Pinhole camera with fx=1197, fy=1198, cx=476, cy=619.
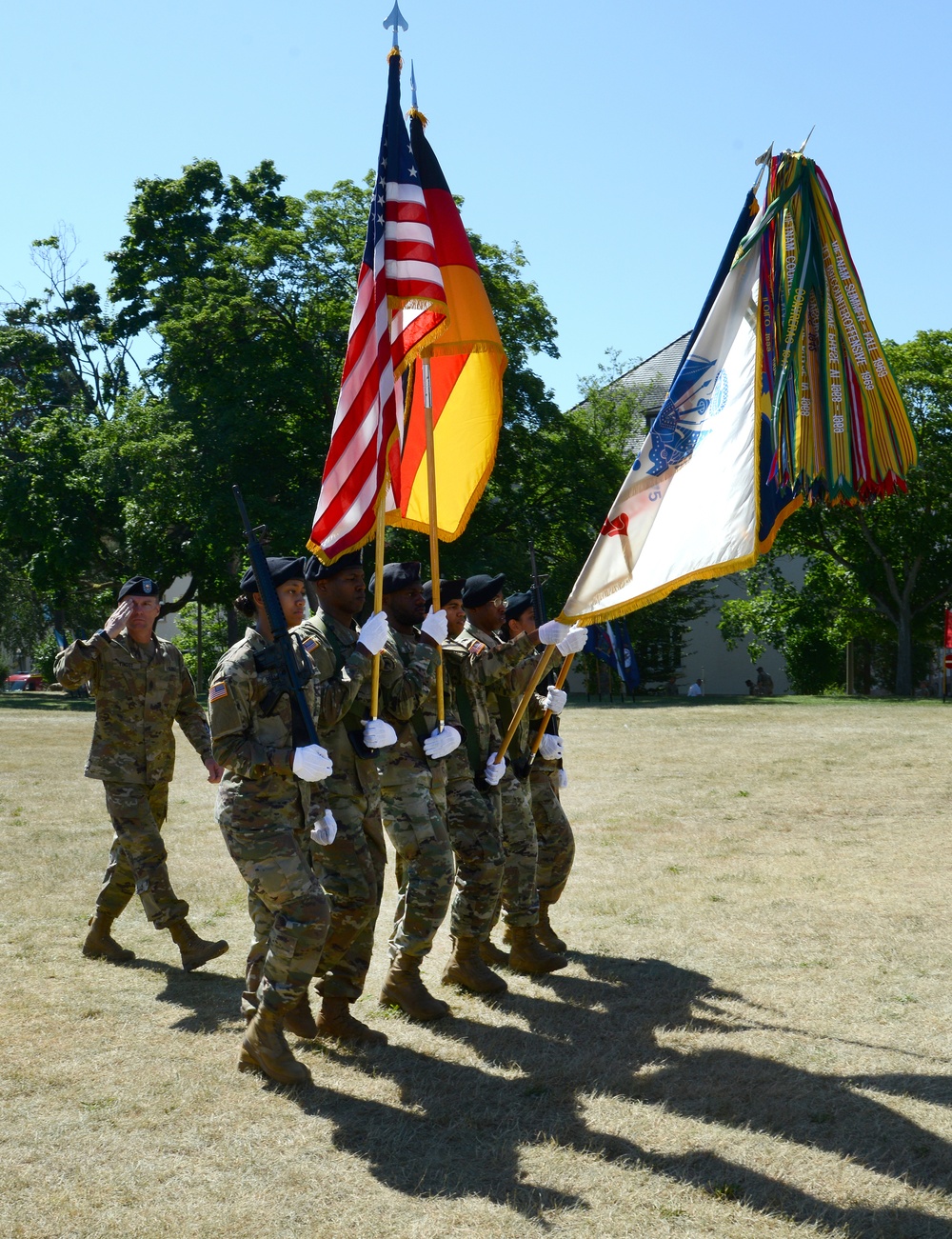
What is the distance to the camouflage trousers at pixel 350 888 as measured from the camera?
597 cm

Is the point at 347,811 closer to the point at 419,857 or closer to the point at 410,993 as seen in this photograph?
the point at 419,857

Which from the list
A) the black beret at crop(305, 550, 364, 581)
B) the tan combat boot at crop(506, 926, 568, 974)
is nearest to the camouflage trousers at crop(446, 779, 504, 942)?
the tan combat boot at crop(506, 926, 568, 974)

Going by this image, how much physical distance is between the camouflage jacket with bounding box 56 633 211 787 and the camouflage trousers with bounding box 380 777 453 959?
67.9 inches

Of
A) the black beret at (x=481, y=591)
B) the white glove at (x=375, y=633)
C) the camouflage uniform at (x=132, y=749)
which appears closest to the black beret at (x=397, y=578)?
the black beret at (x=481, y=591)

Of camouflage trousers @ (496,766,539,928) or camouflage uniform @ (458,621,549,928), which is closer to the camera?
camouflage uniform @ (458,621,549,928)

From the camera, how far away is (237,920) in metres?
8.73

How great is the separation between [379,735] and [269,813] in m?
0.70

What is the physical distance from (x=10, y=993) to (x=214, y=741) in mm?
2543

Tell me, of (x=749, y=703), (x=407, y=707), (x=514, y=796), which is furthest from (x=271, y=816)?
(x=749, y=703)

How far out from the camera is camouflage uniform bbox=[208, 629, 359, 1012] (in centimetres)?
541

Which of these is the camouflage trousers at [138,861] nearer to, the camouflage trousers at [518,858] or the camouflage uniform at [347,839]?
the camouflage uniform at [347,839]

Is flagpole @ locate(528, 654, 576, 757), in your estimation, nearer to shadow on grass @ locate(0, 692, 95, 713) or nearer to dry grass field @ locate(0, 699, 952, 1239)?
dry grass field @ locate(0, 699, 952, 1239)

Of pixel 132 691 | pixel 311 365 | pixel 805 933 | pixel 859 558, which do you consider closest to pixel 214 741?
pixel 132 691

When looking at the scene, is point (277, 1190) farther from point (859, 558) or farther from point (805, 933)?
point (859, 558)
